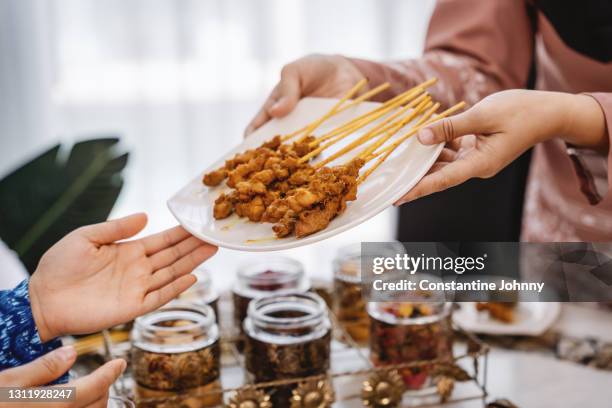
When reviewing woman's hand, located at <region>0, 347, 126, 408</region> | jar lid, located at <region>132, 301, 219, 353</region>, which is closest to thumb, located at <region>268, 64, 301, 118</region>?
jar lid, located at <region>132, 301, 219, 353</region>

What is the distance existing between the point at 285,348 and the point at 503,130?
0.56 metres

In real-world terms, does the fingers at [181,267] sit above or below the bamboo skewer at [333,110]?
below

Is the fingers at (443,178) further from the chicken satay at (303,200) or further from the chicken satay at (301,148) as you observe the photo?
the chicken satay at (301,148)

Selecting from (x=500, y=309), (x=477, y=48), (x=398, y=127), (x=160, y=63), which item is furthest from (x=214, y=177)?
(x=160, y=63)

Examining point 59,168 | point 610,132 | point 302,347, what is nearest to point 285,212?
point 302,347

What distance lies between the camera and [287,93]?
1.51 meters

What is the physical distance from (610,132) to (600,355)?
1.48ft

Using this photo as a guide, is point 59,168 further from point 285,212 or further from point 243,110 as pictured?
point 243,110

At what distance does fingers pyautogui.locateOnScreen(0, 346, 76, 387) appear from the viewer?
3.15ft

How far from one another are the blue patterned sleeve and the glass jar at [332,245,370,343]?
618mm

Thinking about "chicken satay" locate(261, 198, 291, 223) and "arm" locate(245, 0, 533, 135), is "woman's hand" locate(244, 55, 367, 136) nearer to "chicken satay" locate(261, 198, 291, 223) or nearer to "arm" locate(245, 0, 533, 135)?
"arm" locate(245, 0, 533, 135)

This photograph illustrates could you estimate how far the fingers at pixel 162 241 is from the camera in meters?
1.28

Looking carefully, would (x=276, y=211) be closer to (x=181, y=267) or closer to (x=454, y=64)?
(x=181, y=267)

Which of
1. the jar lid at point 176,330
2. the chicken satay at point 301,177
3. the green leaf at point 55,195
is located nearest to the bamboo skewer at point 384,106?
the chicken satay at point 301,177
